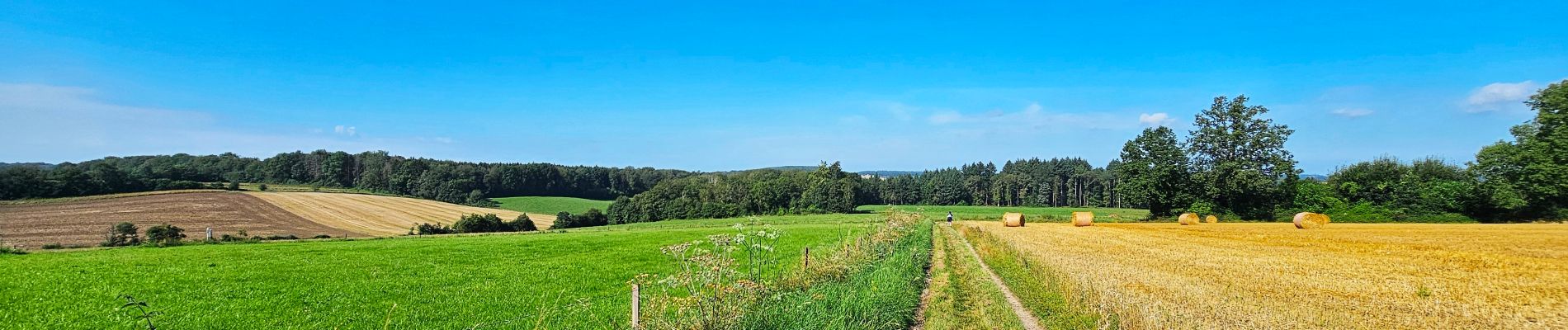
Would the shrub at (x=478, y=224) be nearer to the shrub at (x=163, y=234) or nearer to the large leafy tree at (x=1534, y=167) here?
the shrub at (x=163, y=234)

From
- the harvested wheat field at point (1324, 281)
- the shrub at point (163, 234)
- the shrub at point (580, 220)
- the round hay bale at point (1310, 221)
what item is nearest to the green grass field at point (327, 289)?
the harvested wheat field at point (1324, 281)

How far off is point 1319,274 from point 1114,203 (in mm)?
111873

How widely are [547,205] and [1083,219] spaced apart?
83182mm

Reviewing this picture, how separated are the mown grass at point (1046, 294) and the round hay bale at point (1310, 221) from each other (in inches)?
1119

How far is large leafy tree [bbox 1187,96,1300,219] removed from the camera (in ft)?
156

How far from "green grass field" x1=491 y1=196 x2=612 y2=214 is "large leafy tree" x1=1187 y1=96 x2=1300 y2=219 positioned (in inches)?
2923

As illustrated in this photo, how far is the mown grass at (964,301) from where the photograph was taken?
852 centimetres

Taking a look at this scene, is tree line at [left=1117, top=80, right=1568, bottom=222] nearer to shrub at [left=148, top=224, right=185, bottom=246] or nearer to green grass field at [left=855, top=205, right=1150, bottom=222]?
green grass field at [left=855, top=205, right=1150, bottom=222]

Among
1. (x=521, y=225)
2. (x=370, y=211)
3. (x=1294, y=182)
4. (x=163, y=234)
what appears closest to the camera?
(x=163, y=234)

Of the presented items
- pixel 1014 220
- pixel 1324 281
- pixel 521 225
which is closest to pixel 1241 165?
pixel 1014 220

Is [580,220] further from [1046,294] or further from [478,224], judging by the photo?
[1046,294]

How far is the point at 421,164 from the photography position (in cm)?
10600

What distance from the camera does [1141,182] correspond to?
50625mm

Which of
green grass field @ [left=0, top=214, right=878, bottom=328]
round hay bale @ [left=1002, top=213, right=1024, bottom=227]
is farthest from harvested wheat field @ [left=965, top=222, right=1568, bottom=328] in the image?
round hay bale @ [left=1002, top=213, right=1024, bottom=227]
